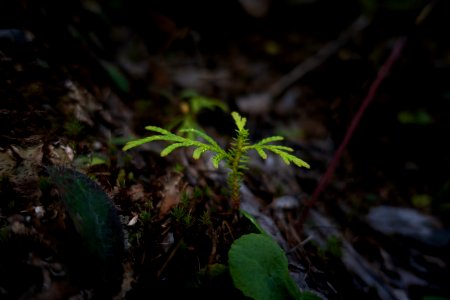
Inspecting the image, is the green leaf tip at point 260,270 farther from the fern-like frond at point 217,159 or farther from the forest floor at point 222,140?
the fern-like frond at point 217,159

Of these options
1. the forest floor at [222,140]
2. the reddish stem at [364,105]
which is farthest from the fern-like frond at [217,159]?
the reddish stem at [364,105]

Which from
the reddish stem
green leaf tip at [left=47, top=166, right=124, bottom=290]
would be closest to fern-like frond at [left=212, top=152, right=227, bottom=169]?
green leaf tip at [left=47, top=166, right=124, bottom=290]

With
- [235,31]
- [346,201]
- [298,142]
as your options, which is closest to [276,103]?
[298,142]

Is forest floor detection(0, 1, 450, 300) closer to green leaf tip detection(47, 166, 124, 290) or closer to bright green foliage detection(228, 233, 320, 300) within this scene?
green leaf tip detection(47, 166, 124, 290)

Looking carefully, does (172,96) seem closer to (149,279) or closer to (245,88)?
(245,88)

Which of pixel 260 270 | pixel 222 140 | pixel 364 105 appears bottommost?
pixel 260 270

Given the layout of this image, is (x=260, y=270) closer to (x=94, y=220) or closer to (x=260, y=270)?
(x=260, y=270)

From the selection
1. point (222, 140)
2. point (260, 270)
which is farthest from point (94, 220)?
point (222, 140)
